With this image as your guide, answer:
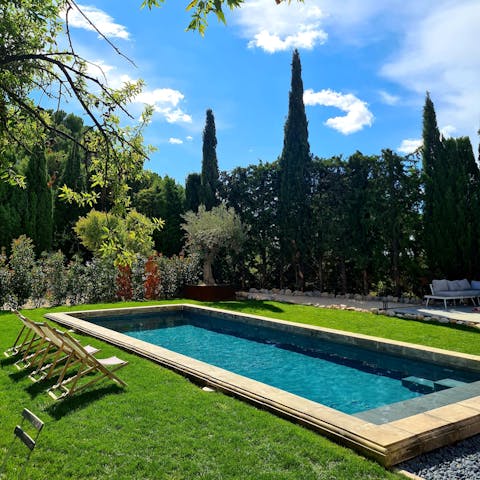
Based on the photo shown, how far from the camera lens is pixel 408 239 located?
15.3m

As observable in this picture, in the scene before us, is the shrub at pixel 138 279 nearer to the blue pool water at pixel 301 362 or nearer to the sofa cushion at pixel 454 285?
the blue pool water at pixel 301 362

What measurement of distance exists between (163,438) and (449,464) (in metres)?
2.44

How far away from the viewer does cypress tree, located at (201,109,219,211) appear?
810 inches

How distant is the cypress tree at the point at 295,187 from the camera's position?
711 inches

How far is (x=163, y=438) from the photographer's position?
3756 millimetres

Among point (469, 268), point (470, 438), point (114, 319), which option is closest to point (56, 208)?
point (114, 319)

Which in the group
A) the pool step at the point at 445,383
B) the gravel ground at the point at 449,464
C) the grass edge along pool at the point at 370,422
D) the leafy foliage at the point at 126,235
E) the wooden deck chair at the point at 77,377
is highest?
the leafy foliage at the point at 126,235

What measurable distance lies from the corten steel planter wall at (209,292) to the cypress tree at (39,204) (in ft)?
29.8

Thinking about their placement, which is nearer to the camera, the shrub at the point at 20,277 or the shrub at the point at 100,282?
the shrub at the point at 20,277

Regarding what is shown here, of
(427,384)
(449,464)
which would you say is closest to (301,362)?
(427,384)

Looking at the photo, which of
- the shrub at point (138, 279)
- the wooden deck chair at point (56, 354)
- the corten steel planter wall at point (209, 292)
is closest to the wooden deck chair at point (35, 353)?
the wooden deck chair at point (56, 354)

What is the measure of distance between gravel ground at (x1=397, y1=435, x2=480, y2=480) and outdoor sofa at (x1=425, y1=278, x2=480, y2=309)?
1006 centimetres

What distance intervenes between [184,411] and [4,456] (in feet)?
5.46

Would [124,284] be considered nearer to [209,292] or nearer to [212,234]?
[209,292]
